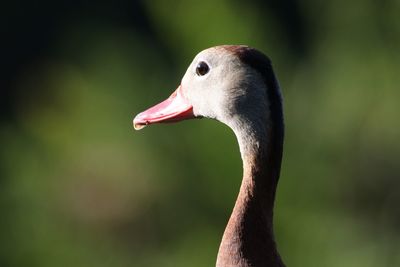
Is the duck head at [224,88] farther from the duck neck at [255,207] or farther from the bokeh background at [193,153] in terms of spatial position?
the bokeh background at [193,153]

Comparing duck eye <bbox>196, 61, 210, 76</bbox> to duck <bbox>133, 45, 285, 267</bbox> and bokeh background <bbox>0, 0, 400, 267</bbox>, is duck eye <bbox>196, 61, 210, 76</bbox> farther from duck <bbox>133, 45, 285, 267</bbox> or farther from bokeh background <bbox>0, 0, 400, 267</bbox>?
bokeh background <bbox>0, 0, 400, 267</bbox>

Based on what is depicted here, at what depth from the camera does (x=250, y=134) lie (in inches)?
114

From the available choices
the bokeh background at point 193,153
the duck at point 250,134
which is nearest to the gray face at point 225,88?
the duck at point 250,134

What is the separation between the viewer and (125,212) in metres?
4.84

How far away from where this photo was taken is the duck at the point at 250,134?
283 cm

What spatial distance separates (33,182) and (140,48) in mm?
651

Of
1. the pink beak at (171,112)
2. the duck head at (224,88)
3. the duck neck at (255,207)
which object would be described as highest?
the duck head at (224,88)

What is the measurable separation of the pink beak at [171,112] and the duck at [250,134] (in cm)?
10

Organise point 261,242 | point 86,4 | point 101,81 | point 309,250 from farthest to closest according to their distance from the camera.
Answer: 1. point 86,4
2. point 101,81
3. point 309,250
4. point 261,242

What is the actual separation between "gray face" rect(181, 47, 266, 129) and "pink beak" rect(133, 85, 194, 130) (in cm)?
3

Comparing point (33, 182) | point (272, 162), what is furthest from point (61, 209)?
point (272, 162)

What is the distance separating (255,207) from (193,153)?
6.60ft

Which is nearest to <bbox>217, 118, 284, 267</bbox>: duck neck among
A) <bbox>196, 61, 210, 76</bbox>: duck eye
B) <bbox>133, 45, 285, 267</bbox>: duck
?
<bbox>133, 45, 285, 267</bbox>: duck

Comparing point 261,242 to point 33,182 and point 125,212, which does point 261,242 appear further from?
point 33,182
